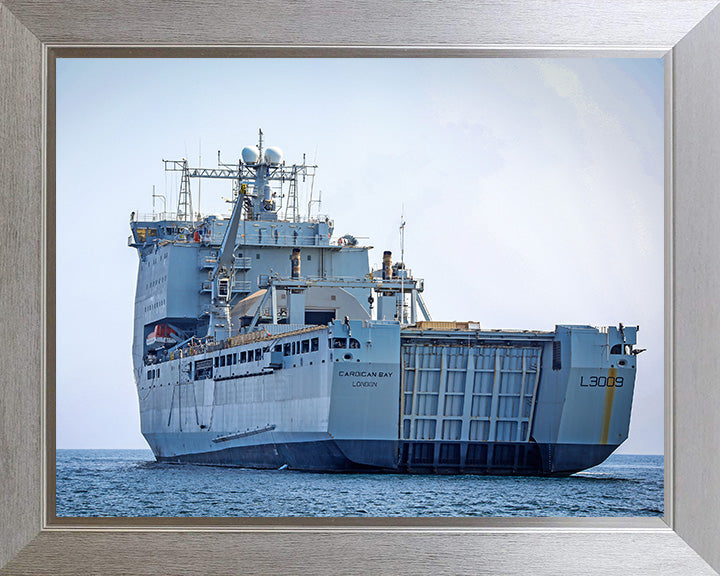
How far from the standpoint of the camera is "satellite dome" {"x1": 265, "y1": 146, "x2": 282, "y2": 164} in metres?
25.8

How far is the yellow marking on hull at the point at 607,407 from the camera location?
A: 1748cm

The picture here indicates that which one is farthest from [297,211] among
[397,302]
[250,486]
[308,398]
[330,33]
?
[330,33]

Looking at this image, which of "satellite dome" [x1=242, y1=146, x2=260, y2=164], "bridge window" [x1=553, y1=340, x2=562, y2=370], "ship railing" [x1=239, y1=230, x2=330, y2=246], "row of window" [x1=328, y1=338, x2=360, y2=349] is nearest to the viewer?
"row of window" [x1=328, y1=338, x2=360, y2=349]

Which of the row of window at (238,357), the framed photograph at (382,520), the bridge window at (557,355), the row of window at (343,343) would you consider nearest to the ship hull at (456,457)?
the bridge window at (557,355)

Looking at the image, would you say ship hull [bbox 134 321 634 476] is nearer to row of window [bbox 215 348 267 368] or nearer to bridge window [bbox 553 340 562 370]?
bridge window [bbox 553 340 562 370]

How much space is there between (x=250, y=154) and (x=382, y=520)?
21023 mm

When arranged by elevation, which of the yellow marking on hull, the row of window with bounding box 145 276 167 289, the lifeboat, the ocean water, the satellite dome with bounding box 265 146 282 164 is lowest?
the ocean water

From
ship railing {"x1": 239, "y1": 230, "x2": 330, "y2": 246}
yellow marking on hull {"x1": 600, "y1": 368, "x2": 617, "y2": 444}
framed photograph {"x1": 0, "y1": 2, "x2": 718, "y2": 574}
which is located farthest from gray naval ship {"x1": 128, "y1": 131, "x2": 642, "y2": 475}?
framed photograph {"x1": 0, "y1": 2, "x2": 718, "y2": 574}

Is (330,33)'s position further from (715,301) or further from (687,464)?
(687,464)

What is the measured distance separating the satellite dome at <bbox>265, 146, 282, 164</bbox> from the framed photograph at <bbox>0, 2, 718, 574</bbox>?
20446 millimetres

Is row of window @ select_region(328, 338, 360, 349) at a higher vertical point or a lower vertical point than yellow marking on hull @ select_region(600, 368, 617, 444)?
higher

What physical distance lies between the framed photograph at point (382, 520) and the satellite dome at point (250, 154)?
2038cm

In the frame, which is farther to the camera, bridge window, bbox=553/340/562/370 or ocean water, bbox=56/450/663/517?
bridge window, bbox=553/340/562/370

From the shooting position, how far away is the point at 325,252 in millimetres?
24172
